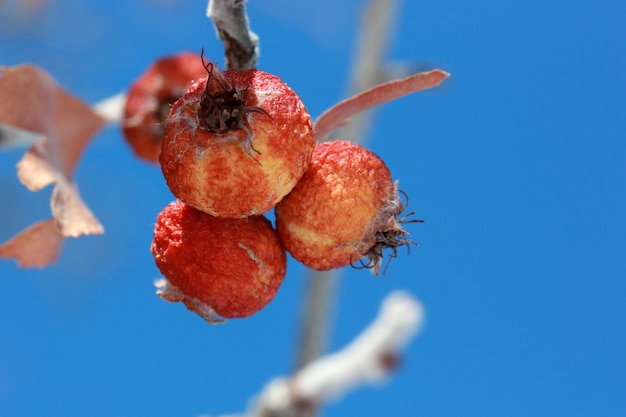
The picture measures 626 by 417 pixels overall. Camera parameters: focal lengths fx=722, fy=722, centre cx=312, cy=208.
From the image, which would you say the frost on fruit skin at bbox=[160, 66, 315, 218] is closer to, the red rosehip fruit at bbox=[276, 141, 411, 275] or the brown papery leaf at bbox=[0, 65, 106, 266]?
the red rosehip fruit at bbox=[276, 141, 411, 275]

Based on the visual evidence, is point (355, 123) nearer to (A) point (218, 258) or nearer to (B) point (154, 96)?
(B) point (154, 96)

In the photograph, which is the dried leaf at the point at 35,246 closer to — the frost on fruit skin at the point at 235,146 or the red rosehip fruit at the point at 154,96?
the frost on fruit skin at the point at 235,146

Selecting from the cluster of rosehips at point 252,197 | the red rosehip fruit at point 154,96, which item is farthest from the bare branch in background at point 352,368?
the cluster of rosehips at point 252,197

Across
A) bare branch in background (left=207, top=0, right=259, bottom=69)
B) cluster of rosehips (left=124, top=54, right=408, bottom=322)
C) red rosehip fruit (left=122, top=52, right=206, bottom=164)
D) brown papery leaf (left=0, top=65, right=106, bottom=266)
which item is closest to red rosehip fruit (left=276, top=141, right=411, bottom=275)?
cluster of rosehips (left=124, top=54, right=408, bottom=322)

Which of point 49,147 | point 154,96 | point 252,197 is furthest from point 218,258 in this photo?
point 154,96

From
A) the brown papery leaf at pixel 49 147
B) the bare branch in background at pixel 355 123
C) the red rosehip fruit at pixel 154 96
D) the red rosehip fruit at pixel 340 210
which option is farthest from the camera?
the bare branch in background at pixel 355 123

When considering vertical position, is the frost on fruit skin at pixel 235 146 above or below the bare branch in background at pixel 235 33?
below

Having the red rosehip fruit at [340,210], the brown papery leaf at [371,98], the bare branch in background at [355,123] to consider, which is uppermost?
the bare branch in background at [355,123]
